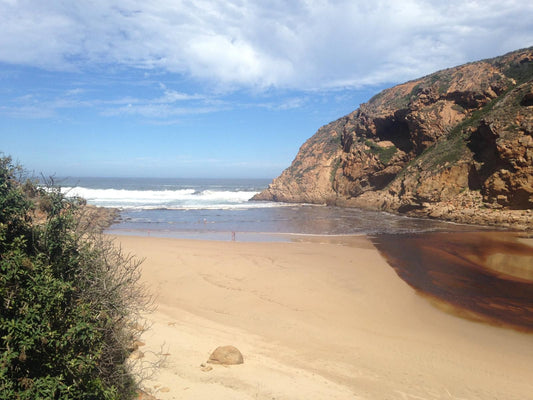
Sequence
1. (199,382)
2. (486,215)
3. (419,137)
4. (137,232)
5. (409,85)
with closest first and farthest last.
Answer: (199,382)
(137,232)
(486,215)
(419,137)
(409,85)

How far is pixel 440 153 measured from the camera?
27672mm

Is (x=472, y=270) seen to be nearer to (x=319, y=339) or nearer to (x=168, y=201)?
(x=319, y=339)

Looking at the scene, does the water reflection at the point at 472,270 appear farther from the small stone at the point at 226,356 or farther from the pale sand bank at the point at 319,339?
the small stone at the point at 226,356

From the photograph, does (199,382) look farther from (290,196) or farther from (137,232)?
(290,196)

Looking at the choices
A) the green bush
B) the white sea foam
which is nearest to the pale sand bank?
the green bush

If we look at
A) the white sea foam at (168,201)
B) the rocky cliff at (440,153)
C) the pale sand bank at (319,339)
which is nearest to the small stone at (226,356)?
the pale sand bank at (319,339)

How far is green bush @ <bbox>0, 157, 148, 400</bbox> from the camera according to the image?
9.43 feet

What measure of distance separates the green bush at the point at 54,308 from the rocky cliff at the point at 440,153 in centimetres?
2199

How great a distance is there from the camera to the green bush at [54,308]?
2.88 m

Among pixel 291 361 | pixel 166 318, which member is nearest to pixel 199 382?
pixel 291 361

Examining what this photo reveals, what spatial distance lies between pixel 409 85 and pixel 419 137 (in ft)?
35.9

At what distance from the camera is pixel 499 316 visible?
771 centimetres

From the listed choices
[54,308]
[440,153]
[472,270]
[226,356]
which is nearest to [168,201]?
[440,153]

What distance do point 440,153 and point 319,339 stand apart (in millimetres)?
25418
